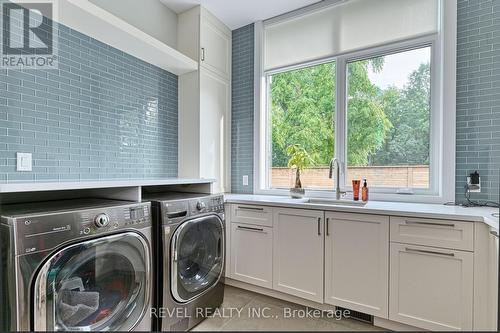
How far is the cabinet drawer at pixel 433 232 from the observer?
5.12 feet

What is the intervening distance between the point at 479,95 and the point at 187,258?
2.47 meters

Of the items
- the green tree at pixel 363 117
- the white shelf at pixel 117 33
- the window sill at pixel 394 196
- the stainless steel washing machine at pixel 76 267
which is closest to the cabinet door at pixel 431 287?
the window sill at pixel 394 196

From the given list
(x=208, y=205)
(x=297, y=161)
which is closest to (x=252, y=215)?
(x=208, y=205)

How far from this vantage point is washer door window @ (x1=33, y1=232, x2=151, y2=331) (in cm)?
115

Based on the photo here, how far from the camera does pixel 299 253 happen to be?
2107mm

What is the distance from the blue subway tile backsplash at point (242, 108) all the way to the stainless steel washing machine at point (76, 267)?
5.20ft

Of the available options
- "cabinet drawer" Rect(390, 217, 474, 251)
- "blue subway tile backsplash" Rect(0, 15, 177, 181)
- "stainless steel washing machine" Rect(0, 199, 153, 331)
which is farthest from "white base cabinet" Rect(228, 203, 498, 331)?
"blue subway tile backsplash" Rect(0, 15, 177, 181)

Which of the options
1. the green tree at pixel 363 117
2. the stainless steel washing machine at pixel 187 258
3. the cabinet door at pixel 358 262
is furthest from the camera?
the green tree at pixel 363 117

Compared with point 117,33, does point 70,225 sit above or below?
below

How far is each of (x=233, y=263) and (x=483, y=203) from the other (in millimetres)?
2046

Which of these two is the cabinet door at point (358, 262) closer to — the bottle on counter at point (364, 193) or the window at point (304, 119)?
the bottle on counter at point (364, 193)

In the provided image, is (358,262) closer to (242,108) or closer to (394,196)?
(394,196)

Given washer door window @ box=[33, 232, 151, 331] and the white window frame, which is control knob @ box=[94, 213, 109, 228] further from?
the white window frame

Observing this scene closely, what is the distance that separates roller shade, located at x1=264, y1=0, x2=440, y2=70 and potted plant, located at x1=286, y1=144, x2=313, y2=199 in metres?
0.97
